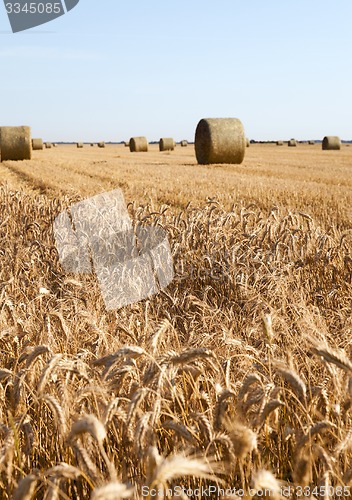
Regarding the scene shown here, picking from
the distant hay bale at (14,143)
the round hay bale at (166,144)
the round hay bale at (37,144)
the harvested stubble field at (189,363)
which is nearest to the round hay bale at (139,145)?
the round hay bale at (166,144)

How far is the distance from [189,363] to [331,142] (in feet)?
133

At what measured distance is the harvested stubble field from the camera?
158cm

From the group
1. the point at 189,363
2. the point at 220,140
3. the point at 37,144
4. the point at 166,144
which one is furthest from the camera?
the point at 37,144

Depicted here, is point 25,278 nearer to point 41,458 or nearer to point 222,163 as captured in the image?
point 41,458

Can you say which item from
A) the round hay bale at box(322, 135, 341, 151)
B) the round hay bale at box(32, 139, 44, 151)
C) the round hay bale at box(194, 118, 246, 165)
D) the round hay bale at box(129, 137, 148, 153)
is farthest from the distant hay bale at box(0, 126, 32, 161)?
the round hay bale at box(322, 135, 341, 151)

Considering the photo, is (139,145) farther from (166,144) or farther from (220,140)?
(220,140)

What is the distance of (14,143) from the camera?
2661 cm

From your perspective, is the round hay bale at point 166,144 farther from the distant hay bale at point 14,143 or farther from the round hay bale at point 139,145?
the distant hay bale at point 14,143

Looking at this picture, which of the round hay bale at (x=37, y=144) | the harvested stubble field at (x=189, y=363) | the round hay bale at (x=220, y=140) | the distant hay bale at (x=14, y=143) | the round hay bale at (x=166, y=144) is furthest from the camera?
the round hay bale at (x=37, y=144)

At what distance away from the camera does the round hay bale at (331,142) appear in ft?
133

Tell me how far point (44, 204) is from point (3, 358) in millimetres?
4598

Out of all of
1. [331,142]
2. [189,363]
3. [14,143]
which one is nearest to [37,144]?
[14,143]

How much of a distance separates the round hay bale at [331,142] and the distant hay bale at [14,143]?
22.6 m

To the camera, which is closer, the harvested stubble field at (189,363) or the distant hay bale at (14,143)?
the harvested stubble field at (189,363)
